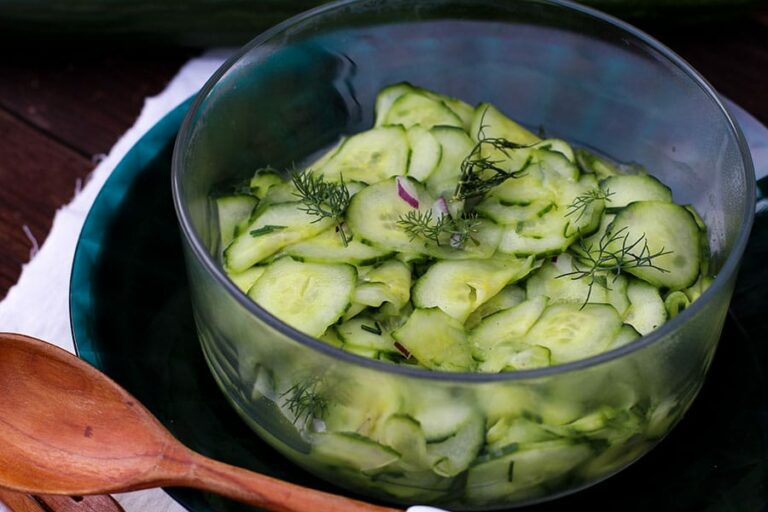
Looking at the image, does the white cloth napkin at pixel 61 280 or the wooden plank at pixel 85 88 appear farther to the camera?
the wooden plank at pixel 85 88

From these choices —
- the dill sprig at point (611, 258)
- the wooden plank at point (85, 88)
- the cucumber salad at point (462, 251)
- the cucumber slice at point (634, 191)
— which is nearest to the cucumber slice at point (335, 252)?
the cucumber salad at point (462, 251)

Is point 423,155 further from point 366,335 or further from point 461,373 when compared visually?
point 461,373

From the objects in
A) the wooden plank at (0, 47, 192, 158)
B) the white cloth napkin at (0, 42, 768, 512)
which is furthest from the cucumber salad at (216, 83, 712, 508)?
the wooden plank at (0, 47, 192, 158)

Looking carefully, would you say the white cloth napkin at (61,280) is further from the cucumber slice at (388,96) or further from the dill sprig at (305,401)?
the cucumber slice at (388,96)

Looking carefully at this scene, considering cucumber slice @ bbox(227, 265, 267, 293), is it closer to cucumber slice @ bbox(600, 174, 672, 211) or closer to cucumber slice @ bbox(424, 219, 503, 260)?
cucumber slice @ bbox(424, 219, 503, 260)

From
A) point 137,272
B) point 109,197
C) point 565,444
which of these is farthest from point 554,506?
point 109,197

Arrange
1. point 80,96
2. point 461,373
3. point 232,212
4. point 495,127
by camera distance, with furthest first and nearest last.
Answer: point 80,96, point 495,127, point 232,212, point 461,373

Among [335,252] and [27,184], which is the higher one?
[335,252]

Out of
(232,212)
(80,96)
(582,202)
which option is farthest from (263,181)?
(80,96)
